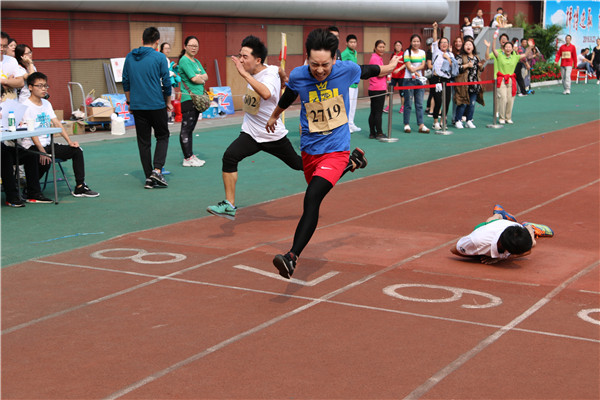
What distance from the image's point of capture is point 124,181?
40.5 ft

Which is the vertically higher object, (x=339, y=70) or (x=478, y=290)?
(x=339, y=70)

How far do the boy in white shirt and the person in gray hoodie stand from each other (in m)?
5.49

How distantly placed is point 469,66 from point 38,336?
49.0 feet

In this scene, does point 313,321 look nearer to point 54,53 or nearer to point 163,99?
point 163,99

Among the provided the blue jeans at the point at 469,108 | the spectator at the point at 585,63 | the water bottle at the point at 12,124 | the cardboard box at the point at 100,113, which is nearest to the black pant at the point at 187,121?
the water bottle at the point at 12,124

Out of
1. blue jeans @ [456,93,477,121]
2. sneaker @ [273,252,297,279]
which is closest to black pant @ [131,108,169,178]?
sneaker @ [273,252,297,279]

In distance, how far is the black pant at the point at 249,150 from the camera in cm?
903

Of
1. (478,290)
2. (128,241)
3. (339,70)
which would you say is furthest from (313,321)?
(128,241)

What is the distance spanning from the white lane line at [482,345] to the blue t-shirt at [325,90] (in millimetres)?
2129

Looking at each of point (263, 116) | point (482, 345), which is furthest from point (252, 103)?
point (482, 345)

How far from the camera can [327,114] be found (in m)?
7.03

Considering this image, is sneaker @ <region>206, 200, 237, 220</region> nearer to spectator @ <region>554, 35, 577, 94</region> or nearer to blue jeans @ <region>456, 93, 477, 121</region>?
blue jeans @ <region>456, 93, 477, 121</region>

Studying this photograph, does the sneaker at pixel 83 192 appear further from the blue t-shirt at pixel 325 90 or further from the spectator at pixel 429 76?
the spectator at pixel 429 76

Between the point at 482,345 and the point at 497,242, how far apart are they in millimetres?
2077
